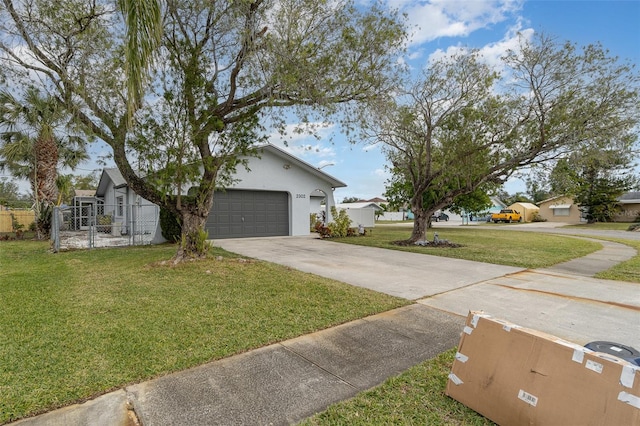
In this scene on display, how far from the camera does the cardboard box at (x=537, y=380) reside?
6.50ft

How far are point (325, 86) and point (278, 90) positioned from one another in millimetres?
1021

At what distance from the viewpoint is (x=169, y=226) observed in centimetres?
1355

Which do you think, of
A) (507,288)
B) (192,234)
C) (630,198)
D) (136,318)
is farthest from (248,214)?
(630,198)

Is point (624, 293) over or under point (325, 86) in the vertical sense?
under

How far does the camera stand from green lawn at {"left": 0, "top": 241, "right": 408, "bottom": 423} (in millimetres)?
3045

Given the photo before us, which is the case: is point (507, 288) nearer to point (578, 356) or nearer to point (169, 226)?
point (578, 356)

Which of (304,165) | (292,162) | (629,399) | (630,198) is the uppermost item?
(292,162)

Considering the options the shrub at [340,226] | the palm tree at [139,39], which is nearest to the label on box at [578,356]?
the palm tree at [139,39]

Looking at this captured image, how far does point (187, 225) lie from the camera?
29.0 feet

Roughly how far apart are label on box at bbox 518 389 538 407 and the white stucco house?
45.5ft

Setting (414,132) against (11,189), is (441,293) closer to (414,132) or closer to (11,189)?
(414,132)

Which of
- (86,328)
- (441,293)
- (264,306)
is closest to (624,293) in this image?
(441,293)

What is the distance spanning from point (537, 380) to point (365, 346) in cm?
182

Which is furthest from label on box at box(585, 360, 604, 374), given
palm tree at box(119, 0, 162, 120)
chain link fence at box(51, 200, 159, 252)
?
chain link fence at box(51, 200, 159, 252)
